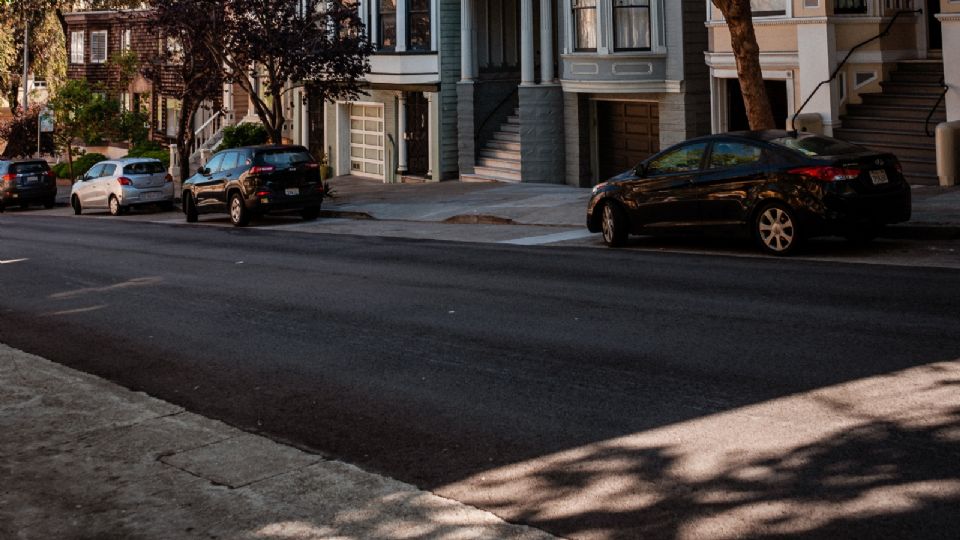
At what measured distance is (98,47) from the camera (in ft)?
234

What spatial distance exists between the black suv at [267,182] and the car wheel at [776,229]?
46.5 feet

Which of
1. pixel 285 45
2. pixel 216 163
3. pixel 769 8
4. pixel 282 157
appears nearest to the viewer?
pixel 769 8

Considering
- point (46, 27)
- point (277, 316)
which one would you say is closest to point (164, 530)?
point (277, 316)

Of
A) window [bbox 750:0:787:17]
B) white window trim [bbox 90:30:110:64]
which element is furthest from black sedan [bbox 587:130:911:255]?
white window trim [bbox 90:30:110:64]

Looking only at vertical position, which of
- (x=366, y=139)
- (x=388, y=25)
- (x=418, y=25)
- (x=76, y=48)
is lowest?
(x=366, y=139)

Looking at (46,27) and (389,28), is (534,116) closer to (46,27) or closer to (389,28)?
(389,28)

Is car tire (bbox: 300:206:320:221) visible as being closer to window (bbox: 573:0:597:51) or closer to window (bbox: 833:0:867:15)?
window (bbox: 573:0:597:51)

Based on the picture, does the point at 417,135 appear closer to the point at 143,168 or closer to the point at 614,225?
the point at 143,168

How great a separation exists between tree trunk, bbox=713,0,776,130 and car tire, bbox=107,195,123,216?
2246 cm

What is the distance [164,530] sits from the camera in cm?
665

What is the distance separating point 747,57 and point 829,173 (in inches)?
203

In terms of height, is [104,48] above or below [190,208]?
above

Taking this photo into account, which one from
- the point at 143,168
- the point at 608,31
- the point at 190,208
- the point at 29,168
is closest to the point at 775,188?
the point at 608,31

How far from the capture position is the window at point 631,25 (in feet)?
95.1
